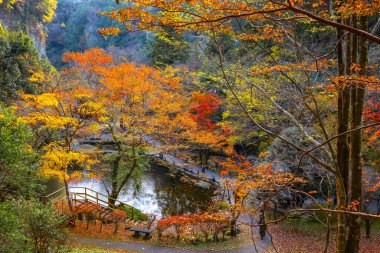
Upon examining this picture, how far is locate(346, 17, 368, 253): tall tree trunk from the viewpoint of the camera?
5430 mm

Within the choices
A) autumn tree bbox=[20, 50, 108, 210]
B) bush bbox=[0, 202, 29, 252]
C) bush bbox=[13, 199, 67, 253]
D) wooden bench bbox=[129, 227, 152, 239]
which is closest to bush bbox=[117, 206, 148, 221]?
wooden bench bbox=[129, 227, 152, 239]

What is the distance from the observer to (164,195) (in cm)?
2123

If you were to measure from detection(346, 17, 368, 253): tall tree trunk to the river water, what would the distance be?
1248 cm

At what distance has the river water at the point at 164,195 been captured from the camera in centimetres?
1898

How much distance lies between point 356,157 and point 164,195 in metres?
17.0

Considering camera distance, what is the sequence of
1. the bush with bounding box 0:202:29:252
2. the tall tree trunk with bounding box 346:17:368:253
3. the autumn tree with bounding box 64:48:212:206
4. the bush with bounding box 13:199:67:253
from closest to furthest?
1. the tall tree trunk with bounding box 346:17:368:253
2. the bush with bounding box 0:202:29:252
3. the bush with bounding box 13:199:67:253
4. the autumn tree with bounding box 64:48:212:206

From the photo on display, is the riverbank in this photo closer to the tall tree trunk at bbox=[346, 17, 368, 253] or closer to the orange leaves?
the orange leaves

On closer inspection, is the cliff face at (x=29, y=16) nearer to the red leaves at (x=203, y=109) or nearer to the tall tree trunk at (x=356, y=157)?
the red leaves at (x=203, y=109)

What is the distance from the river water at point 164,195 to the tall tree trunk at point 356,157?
12.5 meters

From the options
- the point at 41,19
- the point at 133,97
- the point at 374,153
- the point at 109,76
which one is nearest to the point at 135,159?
the point at 133,97

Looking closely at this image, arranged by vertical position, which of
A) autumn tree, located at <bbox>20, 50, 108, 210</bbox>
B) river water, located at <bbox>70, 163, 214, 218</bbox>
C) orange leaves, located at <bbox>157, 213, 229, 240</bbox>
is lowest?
orange leaves, located at <bbox>157, 213, 229, 240</bbox>

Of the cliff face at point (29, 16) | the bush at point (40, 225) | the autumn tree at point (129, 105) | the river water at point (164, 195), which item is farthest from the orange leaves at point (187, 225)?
the cliff face at point (29, 16)

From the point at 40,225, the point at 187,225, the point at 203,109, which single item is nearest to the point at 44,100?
the point at 40,225

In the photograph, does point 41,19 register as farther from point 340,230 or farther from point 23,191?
point 340,230
